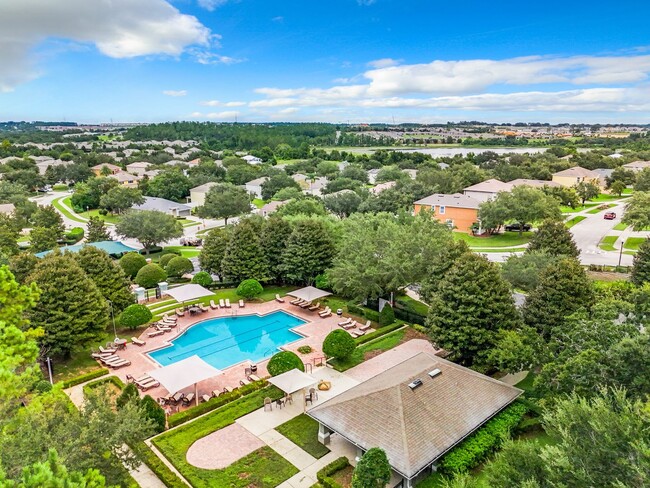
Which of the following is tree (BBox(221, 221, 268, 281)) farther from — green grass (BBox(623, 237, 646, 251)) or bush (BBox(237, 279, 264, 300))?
green grass (BBox(623, 237, 646, 251))

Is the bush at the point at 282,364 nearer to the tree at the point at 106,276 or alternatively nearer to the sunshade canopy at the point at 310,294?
the sunshade canopy at the point at 310,294

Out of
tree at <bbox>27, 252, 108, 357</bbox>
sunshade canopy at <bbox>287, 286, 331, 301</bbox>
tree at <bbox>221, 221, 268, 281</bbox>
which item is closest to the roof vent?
sunshade canopy at <bbox>287, 286, 331, 301</bbox>

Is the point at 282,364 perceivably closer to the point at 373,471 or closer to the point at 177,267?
the point at 373,471

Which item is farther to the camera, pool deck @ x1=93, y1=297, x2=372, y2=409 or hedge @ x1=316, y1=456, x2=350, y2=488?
pool deck @ x1=93, y1=297, x2=372, y2=409

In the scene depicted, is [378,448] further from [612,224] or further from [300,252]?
[612,224]

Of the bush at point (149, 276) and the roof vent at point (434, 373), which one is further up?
the roof vent at point (434, 373)

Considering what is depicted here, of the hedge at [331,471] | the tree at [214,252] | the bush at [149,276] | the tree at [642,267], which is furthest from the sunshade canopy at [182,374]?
the tree at [642,267]

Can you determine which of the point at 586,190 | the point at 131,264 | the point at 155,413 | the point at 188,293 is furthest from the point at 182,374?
the point at 586,190
